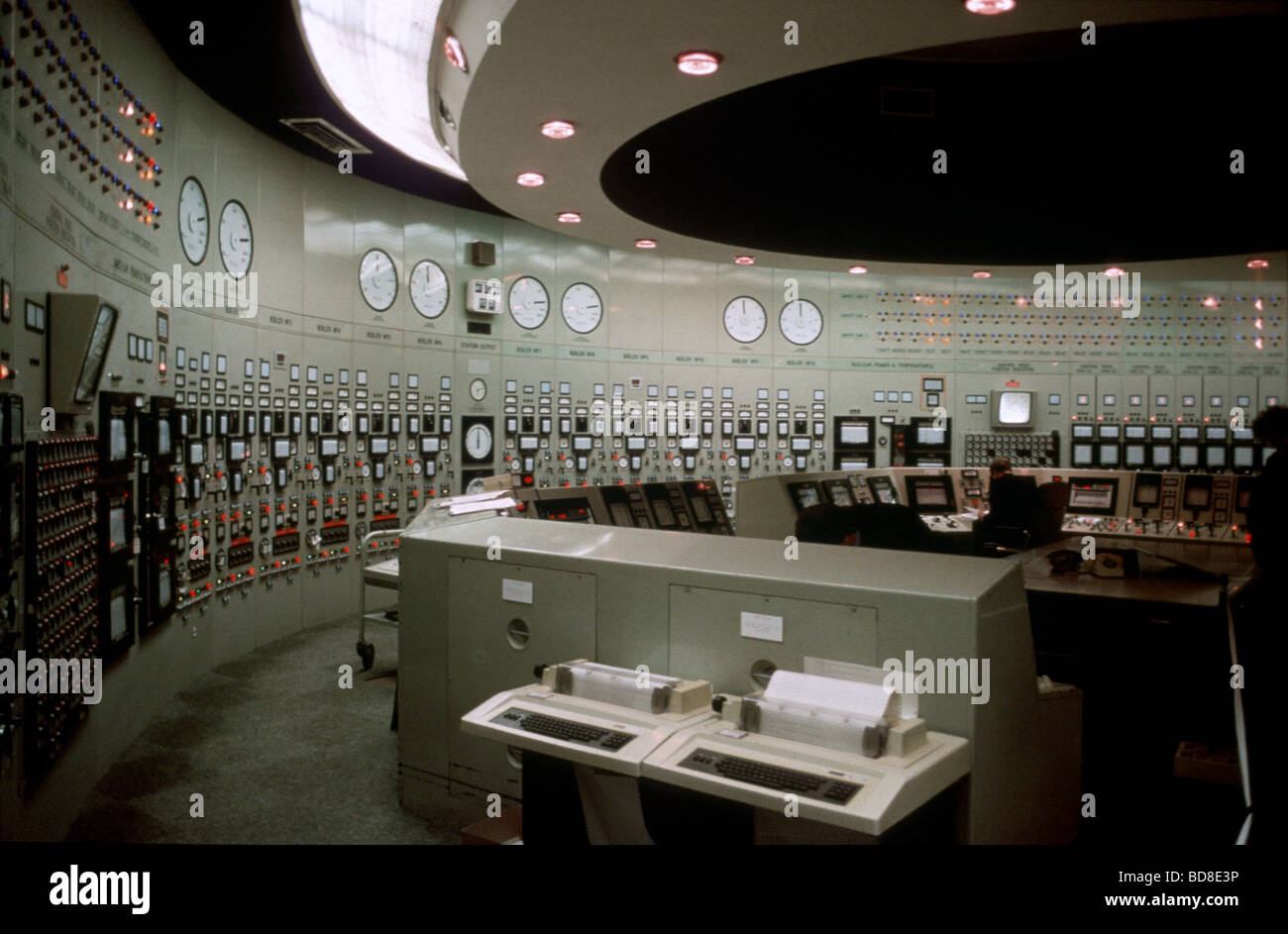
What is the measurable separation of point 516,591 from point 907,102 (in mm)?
3413

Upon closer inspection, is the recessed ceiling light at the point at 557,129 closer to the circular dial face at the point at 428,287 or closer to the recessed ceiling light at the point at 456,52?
the recessed ceiling light at the point at 456,52

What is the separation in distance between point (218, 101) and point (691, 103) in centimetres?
318

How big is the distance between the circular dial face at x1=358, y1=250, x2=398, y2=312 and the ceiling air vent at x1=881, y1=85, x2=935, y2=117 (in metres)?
4.13

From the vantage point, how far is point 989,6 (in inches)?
121

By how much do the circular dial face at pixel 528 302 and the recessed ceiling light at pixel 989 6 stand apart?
5.52 meters

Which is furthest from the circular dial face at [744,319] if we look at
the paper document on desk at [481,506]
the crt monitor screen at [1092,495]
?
the paper document on desk at [481,506]

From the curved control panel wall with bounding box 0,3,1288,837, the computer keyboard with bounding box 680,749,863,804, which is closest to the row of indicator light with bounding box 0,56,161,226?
the curved control panel wall with bounding box 0,3,1288,837

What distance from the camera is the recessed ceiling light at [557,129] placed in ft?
14.1

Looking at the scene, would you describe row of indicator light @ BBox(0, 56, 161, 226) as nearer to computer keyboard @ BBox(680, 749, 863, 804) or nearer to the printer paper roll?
the printer paper roll

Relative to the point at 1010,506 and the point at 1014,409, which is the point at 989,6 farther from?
the point at 1014,409

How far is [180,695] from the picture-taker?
4.88 meters
